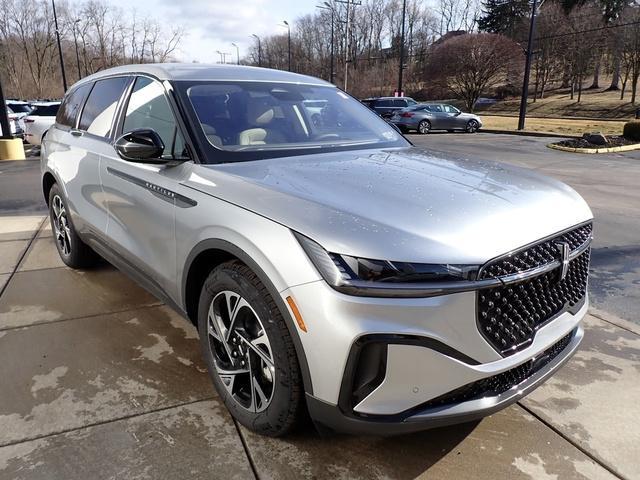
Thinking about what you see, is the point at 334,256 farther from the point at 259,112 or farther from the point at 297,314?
the point at 259,112

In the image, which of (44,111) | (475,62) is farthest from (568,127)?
(44,111)

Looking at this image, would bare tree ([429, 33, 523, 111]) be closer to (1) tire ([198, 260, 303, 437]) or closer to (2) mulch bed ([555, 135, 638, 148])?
(2) mulch bed ([555, 135, 638, 148])

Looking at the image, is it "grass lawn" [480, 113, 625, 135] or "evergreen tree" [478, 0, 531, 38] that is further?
"evergreen tree" [478, 0, 531, 38]

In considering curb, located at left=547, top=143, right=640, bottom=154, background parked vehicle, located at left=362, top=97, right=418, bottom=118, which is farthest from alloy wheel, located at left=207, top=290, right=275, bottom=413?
background parked vehicle, located at left=362, top=97, right=418, bottom=118

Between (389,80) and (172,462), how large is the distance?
68.0 meters

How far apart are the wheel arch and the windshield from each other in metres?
0.55

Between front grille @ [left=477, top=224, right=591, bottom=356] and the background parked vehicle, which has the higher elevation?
front grille @ [left=477, top=224, right=591, bottom=356]

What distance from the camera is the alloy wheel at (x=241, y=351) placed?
2.36 meters

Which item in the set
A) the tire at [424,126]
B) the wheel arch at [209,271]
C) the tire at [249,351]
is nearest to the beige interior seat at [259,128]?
the wheel arch at [209,271]

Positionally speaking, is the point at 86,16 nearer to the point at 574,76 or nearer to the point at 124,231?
the point at 574,76

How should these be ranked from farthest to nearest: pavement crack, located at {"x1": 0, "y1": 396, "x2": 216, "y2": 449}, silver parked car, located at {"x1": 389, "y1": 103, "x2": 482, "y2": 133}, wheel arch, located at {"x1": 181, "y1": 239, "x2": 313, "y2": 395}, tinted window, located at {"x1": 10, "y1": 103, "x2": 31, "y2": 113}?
silver parked car, located at {"x1": 389, "y1": 103, "x2": 482, "y2": 133}
tinted window, located at {"x1": 10, "y1": 103, "x2": 31, "y2": 113}
pavement crack, located at {"x1": 0, "y1": 396, "x2": 216, "y2": 449}
wheel arch, located at {"x1": 181, "y1": 239, "x2": 313, "y2": 395}

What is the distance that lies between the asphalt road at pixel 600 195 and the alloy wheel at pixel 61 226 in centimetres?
309

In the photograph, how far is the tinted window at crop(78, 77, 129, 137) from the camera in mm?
3770

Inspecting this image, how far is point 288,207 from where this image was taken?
7.08 feet
